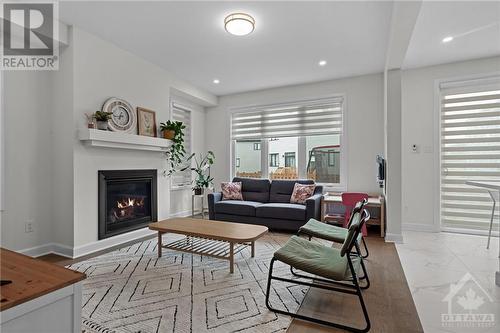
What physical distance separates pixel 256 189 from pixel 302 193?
3.16ft

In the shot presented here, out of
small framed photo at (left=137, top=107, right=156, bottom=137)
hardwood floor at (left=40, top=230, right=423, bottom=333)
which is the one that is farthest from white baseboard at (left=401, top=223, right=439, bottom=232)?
small framed photo at (left=137, top=107, right=156, bottom=137)

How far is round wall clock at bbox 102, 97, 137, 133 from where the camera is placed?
3457 mm

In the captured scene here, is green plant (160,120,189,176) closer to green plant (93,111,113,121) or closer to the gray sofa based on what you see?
the gray sofa

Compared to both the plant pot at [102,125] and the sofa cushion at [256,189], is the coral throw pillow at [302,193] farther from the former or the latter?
the plant pot at [102,125]

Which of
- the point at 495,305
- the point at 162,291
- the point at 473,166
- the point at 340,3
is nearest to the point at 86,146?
the point at 162,291

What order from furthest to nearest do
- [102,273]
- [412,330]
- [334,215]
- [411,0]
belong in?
1. [334,215]
2. [102,273]
3. [411,0]
4. [412,330]

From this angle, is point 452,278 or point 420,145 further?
point 420,145

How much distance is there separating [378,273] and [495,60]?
12.3 ft

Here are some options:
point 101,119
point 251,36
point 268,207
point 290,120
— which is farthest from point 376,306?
point 290,120

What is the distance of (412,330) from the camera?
1.68m

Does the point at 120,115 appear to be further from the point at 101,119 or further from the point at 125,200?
the point at 125,200

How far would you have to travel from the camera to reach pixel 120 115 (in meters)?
3.62

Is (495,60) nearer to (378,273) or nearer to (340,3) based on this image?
(340,3)

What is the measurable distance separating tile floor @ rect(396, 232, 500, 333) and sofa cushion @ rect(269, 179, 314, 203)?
1.86 metres
